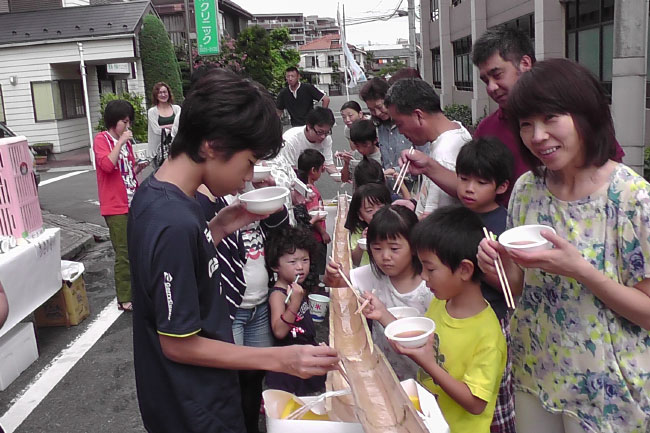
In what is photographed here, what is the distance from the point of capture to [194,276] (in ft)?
6.23

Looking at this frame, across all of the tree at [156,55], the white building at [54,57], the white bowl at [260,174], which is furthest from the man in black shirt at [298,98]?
the tree at [156,55]

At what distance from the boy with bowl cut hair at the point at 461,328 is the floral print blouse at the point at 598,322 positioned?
256mm

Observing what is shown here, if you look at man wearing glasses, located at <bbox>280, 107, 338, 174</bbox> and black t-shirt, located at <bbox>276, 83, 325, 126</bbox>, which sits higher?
black t-shirt, located at <bbox>276, 83, 325, 126</bbox>

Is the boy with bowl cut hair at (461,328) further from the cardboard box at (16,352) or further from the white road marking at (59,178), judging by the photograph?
the white road marking at (59,178)

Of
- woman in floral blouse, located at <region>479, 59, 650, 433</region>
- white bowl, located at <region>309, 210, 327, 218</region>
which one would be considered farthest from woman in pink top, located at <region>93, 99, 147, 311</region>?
woman in floral blouse, located at <region>479, 59, 650, 433</region>

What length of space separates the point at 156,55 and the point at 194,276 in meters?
25.7

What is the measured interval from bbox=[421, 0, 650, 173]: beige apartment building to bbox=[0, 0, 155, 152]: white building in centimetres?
1215

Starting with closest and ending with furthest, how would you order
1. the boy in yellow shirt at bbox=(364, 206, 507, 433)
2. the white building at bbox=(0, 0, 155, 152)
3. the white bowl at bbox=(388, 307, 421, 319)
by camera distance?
1. the boy in yellow shirt at bbox=(364, 206, 507, 433)
2. the white bowl at bbox=(388, 307, 421, 319)
3. the white building at bbox=(0, 0, 155, 152)

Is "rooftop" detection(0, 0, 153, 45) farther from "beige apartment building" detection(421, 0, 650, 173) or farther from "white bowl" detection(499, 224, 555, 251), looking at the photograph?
"white bowl" detection(499, 224, 555, 251)

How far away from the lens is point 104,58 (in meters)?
20.5

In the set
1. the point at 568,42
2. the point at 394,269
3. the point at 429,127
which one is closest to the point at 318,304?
the point at 394,269

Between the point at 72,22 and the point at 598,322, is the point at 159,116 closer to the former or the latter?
the point at 598,322

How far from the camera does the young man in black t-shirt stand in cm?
187

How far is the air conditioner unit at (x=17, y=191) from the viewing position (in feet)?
16.0
